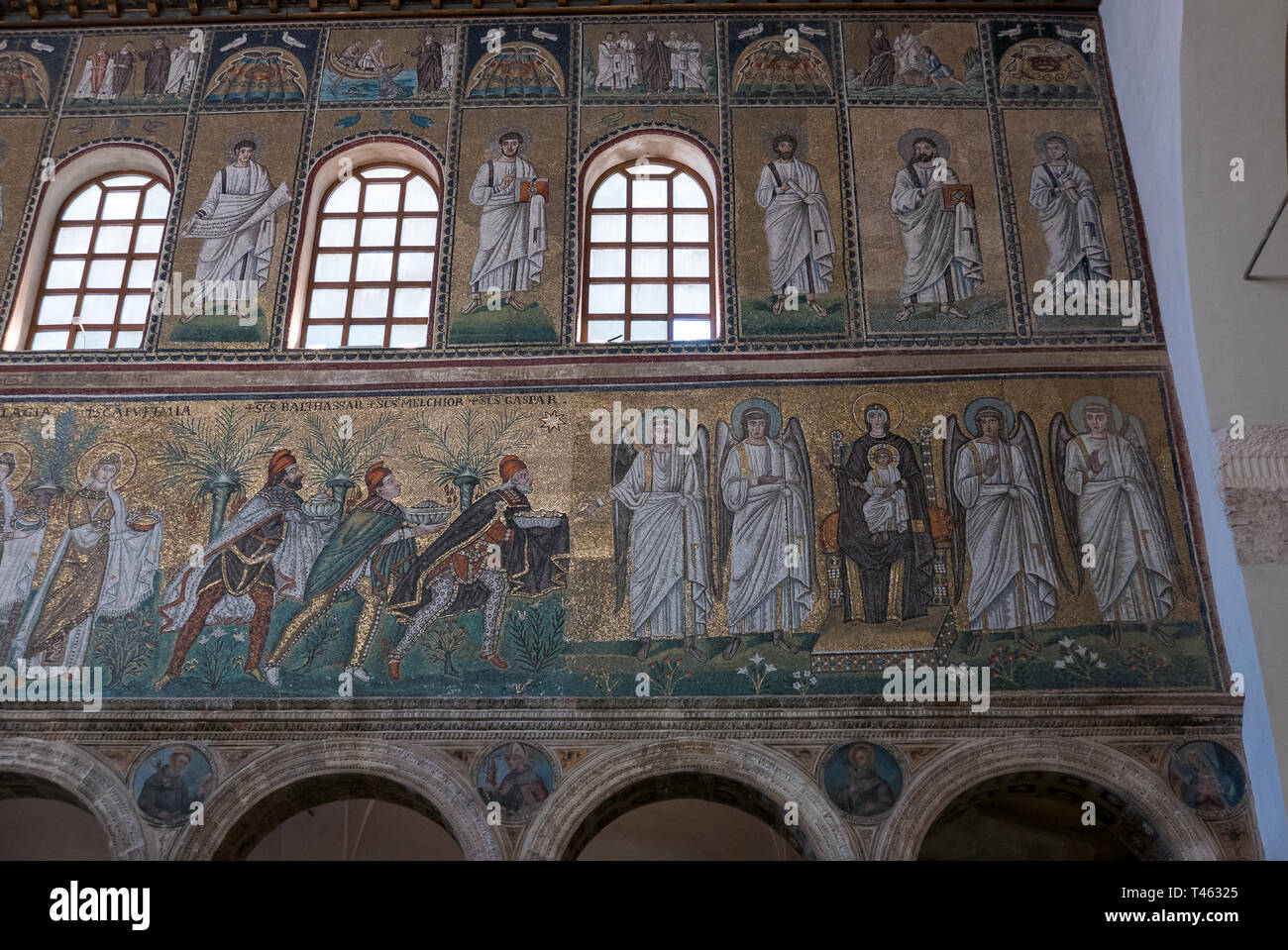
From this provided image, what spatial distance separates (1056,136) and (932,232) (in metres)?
1.42

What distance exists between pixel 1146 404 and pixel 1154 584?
140 centimetres

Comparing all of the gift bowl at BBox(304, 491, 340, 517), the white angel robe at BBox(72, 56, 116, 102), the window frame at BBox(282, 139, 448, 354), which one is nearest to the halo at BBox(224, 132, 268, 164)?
the window frame at BBox(282, 139, 448, 354)

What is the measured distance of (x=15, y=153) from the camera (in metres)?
12.7

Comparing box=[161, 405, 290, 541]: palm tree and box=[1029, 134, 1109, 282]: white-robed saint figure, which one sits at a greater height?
box=[1029, 134, 1109, 282]: white-robed saint figure

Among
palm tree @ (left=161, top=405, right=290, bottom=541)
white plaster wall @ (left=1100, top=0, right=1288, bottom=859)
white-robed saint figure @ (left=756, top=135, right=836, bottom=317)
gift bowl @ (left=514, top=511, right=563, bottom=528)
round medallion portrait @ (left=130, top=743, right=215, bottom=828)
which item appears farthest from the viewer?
white-robed saint figure @ (left=756, top=135, right=836, bottom=317)

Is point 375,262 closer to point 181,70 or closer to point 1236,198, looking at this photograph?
point 181,70

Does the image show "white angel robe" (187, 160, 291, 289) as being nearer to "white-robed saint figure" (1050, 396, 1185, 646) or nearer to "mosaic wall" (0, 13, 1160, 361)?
"mosaic wall" (0, 13, 1160, 361)

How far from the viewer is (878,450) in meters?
11.1

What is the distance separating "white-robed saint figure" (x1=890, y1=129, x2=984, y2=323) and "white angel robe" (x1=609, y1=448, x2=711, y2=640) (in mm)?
2109

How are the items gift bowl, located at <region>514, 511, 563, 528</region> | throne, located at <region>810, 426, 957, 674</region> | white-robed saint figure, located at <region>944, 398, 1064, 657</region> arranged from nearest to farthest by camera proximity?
throne, located at <region>810, 426, 957, 674</region> → white-robed saint figure, located at <region>944, 398, 1064, 657</region> → gift bowl, located at <region>514, 511, 563, 528</region>

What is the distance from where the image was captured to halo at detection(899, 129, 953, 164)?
12.4 metres

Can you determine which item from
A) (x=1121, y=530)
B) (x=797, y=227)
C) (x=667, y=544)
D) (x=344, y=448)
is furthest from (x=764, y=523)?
(x=344, y=448)

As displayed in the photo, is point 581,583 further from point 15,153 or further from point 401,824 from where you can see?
point 15,153
